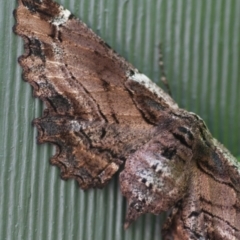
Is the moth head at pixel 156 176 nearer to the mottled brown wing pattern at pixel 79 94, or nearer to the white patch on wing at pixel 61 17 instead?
the mottled brown wing pattern at pixel 79 94

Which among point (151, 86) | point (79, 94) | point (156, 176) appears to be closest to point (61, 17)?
point (79, 94)

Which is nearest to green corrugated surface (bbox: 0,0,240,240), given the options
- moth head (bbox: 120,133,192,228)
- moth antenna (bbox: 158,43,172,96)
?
moth antenna (bbox: 158,43,172,96)

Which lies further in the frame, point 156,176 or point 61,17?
point 61,17

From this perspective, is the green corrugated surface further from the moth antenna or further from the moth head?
the moth head

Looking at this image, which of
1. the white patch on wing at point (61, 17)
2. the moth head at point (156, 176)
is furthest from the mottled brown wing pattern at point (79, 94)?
the moth head at point (156, 176)

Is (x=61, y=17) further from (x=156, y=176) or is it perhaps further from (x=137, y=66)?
(x=156, y=176)

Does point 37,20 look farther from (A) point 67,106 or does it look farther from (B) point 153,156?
(B) point 153,156
